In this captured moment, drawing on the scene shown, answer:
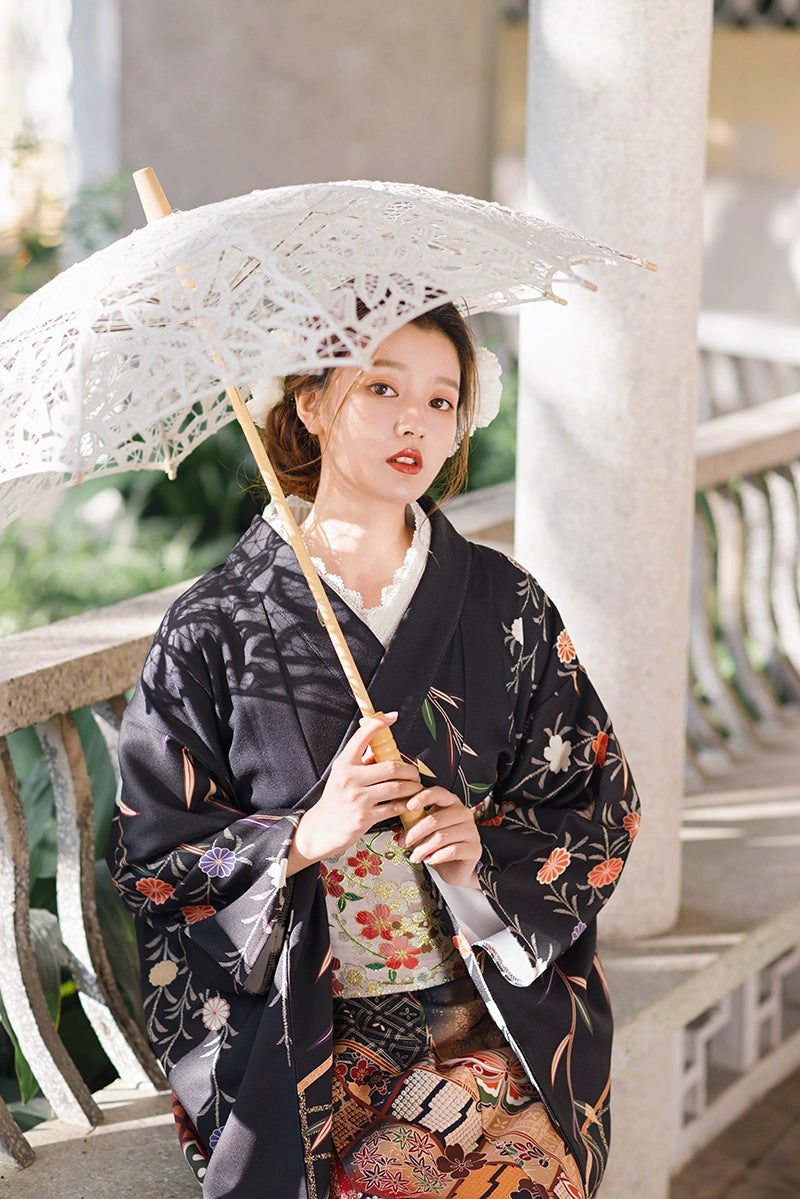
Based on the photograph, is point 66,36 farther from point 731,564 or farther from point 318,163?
point 731,564

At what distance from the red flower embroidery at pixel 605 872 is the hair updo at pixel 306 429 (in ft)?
1.70

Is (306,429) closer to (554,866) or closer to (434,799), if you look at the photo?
(434,799)

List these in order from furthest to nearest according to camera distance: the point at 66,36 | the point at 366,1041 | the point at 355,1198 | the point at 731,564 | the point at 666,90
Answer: the point at 66,36 → the point at 731,564 → the point at 666,90 → the point at 366,1041 → the point at 355,1198

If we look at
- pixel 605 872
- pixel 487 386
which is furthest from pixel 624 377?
pixel 605 872

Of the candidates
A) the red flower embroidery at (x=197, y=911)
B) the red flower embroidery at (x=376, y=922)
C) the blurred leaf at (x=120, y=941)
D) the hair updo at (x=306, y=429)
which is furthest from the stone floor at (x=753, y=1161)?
the hair updo at (x=306, y=429)

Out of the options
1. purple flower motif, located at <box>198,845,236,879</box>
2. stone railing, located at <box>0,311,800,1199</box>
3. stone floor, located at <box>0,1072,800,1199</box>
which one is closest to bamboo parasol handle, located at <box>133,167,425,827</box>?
purple flower motif, located at <box>198,845,236,879</box>

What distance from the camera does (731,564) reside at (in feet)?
12.5

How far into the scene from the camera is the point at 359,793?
160 centimetres

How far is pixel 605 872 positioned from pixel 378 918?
302 millimetres

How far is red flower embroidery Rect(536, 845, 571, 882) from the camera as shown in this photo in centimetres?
184

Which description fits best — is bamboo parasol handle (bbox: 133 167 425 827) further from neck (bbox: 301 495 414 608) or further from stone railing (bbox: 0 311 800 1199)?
stone railing (bbox: 0 311 800 1199)

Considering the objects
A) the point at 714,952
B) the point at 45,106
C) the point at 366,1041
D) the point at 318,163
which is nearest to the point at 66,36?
the point at 45,106

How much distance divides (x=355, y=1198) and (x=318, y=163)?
18.8 feet

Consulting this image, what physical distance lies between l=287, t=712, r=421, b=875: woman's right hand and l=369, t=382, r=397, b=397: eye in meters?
0.37
